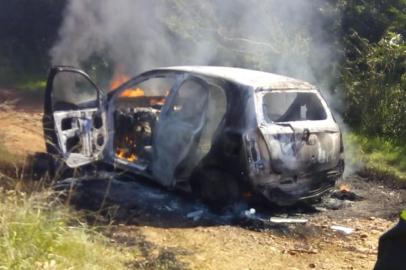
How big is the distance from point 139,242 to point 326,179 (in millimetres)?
2478

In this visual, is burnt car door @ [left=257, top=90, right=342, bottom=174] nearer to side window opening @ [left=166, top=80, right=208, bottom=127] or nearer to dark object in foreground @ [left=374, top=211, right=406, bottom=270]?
side window opening @ [left=166, top=80, right=208, bottom=127]

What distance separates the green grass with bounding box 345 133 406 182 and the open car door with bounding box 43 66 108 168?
400 cm

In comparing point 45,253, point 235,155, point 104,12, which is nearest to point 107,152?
point 235,155

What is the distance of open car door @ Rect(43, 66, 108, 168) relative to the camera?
23.1 ft

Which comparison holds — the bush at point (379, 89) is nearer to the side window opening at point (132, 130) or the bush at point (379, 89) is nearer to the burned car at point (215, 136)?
the burned car at point (215, 136)

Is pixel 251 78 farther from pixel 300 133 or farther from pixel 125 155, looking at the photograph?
pixel 125 155

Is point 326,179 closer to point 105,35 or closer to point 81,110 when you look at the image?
point 81,110

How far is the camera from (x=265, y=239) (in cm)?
585

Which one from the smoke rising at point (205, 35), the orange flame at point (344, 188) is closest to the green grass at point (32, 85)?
the smoke rising at point (205, 35)

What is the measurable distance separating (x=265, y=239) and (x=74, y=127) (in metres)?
2.92

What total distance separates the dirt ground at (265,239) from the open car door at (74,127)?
789mm

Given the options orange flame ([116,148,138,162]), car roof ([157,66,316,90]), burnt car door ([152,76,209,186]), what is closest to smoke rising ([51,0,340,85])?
car roof ([157,66,316,90])

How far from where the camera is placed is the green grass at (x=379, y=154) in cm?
862

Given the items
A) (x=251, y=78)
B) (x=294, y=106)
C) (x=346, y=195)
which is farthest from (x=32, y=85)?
(x=346, y=195)
